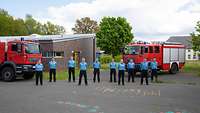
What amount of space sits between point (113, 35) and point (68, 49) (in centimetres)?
2763

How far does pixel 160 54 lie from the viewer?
32219 millimetres

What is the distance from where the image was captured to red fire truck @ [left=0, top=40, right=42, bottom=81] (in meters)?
26.1

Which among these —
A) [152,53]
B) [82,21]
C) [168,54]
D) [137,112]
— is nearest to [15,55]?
[152,53]

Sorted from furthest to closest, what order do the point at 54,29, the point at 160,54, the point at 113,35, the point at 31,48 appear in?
1. the point at 54,29
2. the point at 113,35
3. the point at 160,54
4. the point at 31,48

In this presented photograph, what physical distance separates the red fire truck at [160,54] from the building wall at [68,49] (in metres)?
10.5

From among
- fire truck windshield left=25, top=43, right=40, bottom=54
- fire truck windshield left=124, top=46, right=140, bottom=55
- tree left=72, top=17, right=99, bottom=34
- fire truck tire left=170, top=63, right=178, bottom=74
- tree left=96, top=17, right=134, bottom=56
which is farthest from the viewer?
tree left=72, top=17, right=99, bottom=34

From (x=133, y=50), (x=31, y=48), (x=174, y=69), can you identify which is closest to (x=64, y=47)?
(x=133, y=50)

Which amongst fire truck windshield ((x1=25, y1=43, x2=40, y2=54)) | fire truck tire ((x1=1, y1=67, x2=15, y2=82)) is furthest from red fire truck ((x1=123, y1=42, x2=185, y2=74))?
fire truck tire ((x1=1, y1=67, x2=15, y2=82))

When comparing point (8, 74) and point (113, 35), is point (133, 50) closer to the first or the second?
point (8, 74)

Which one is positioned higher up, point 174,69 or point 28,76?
point 174,69

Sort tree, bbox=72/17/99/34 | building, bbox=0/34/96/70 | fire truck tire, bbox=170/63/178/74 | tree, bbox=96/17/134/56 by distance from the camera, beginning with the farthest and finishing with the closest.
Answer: tree, bbox=72/17/99/34
tree, bbox=96/17/134/56
building, bbox=0/34/96/70
fire truck tire, bbox=170/63/178/74

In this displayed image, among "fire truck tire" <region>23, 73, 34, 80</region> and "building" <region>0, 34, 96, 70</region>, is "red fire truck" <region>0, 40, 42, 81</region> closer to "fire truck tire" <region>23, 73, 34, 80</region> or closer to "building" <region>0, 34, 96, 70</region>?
"fire truck tire" <region>23, 73, 34, 80</region>

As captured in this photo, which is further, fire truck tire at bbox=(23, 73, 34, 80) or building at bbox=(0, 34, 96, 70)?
building at bbox=(0, 34, 96, 70)

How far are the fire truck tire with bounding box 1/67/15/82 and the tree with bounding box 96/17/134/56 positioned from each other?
137ft
